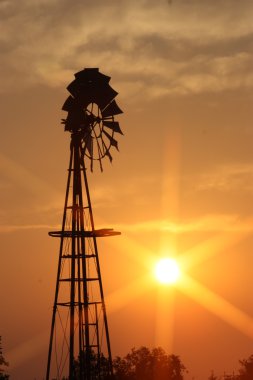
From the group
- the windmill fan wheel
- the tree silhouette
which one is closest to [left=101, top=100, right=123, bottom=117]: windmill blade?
the windmill fan wheel

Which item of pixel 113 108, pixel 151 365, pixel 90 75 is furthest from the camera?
pixel 151 365

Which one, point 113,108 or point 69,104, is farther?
point 113,108

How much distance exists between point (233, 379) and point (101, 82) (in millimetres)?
88828

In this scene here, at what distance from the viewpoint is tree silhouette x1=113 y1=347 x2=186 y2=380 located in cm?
12173

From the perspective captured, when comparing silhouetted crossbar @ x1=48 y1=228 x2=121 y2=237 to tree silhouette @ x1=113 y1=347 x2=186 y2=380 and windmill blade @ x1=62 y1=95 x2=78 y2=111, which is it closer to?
windmill blade @ x1=62 y1=95 x2=78 y2=111

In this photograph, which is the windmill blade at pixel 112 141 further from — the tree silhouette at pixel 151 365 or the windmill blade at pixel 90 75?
the tree silhouette at pixel 151 365

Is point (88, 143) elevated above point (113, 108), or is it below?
below

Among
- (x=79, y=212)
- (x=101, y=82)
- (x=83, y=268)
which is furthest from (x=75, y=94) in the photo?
(x=83, y=268)

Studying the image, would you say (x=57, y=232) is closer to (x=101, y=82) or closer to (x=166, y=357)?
(x=101, y=82)

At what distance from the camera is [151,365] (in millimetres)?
126750

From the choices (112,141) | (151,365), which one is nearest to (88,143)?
(112,141)

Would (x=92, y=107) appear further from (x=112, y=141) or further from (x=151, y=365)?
(x=151, y=365)

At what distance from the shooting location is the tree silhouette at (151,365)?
122 meters

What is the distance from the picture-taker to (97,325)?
51.0 m
